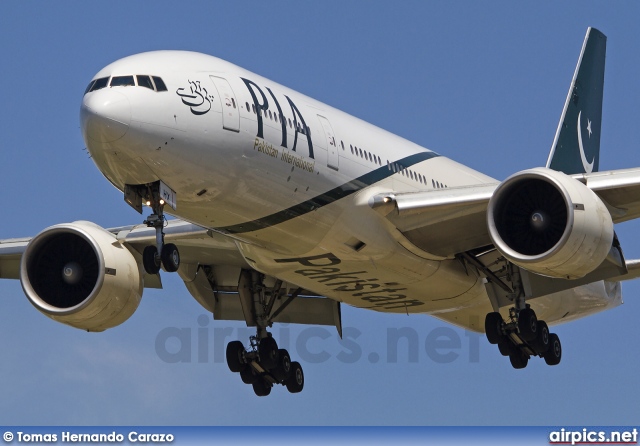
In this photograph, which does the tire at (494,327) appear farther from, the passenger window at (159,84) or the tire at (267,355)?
the passenger window at (159,84)

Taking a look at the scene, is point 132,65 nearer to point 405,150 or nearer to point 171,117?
point 171,117

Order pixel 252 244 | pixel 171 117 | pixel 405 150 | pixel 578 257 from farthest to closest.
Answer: pixel 405 150 < pixel 252 244 < pixel 578 257 < pixel 171 117

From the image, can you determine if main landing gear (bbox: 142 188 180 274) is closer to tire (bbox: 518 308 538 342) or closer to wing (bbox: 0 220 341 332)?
wing (bbox: 0 220 341 332)

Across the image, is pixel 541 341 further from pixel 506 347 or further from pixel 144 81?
pixel 144 81

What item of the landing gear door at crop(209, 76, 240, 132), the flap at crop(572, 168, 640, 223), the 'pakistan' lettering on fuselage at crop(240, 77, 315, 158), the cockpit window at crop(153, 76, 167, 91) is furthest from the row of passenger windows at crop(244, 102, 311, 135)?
the flap at crop(572, 168, 640, 223)

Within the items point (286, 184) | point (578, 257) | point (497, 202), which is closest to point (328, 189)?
point (286, 184)

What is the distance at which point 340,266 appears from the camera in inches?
1145

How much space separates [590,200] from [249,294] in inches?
386

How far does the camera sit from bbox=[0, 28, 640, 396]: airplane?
24953 millimetres

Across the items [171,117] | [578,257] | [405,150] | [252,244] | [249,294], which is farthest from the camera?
[249,294]

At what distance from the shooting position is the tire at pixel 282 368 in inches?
1302

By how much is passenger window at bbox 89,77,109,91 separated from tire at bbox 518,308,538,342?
38.0ft

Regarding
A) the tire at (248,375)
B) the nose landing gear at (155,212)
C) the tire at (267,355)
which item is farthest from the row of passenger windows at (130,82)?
the tire at (248,375)

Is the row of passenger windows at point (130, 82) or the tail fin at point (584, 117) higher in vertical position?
the tail fin at point (584, 117)
